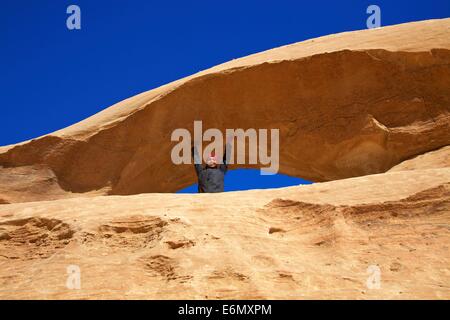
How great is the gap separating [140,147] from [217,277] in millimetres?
8456

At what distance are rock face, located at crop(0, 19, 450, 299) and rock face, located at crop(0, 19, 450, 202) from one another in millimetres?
31

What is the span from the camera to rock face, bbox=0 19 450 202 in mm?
10789

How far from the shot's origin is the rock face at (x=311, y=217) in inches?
165
